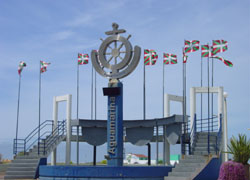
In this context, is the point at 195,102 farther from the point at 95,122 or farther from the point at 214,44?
the point at 95,122

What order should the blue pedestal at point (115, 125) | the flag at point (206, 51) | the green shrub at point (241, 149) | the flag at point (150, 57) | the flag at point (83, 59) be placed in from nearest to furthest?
the green shrub at point (241, 149) < the blue pedestal at point (115, 125) < the flag at point (206, 51) < the flag at point (83, 59) < the flag at point (150, 57)

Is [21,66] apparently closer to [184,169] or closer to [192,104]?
[192,104]

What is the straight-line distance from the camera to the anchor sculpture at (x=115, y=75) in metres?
27.4

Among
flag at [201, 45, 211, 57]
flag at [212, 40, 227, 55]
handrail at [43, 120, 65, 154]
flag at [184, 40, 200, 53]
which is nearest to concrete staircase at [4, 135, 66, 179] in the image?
handrail at [43, 120, 65, 154]

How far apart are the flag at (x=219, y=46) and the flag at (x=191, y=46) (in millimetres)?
2004

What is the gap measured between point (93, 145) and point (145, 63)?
9250mm

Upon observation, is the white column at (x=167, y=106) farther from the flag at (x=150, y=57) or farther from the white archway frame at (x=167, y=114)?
the flag at (x=150, y=57)

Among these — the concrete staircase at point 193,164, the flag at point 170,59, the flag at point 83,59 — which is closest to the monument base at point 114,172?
the concrete staircase at point 193,164

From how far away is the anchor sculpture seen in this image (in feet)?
89.9

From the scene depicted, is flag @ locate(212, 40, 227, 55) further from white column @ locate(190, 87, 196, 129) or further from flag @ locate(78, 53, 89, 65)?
flag @ locate(78, 53, 89, 65)

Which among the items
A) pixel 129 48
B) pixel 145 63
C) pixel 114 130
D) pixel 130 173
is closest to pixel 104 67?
pixel 129 48

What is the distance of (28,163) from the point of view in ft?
99.7

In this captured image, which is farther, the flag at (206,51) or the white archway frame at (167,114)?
the white archway frame at (167,114)

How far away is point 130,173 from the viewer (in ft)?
75.9
